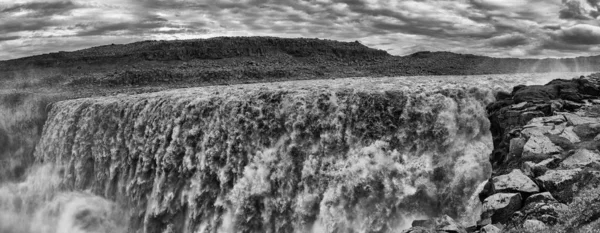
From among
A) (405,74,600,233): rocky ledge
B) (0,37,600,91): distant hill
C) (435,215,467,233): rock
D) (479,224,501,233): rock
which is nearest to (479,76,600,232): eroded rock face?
(405,74,600,233): rocky ledge

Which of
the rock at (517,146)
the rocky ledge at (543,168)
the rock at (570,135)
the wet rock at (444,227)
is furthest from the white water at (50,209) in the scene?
the rock at (570,135)

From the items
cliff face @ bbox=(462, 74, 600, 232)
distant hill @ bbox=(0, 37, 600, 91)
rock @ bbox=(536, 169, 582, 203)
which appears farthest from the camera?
distant hill @ bbox=(0, 37, 600, 91)

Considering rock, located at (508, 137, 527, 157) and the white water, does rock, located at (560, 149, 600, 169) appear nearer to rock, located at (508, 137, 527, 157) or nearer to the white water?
rock, located at (508, 137, 527, 157)

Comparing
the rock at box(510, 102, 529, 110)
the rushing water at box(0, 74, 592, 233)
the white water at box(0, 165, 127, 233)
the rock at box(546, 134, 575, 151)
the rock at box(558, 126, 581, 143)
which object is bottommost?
the white water at box(0, 165, 127, 233)

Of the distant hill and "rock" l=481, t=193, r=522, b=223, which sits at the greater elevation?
the distant hill

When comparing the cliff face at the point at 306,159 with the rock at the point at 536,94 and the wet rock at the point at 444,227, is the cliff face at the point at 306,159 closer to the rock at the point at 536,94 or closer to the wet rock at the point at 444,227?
the rock at the point at 536,94

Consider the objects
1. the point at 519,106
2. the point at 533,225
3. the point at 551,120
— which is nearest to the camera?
the point at 533,225

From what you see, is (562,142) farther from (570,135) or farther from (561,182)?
→ (561,182)

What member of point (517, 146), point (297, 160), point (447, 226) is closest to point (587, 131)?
point (517, 146)
